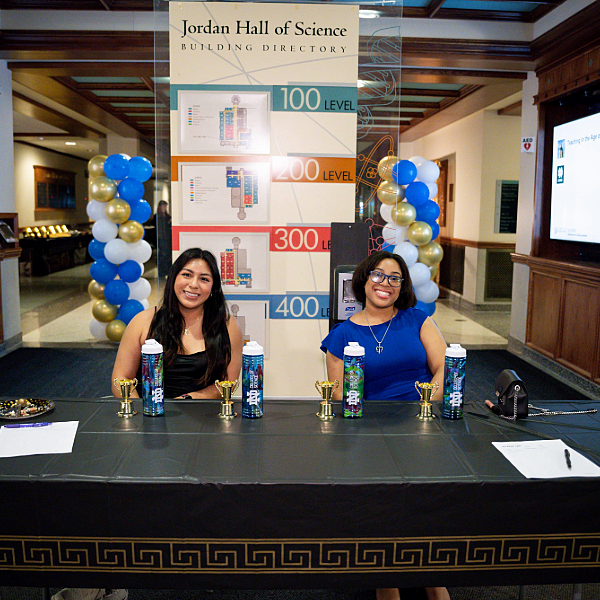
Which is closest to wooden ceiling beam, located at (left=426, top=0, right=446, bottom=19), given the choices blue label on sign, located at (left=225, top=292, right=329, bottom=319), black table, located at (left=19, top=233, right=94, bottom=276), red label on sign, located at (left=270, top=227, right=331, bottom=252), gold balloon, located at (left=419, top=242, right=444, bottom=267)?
gold balloon, located at (left=419, top=242, right=444, bottom=267)

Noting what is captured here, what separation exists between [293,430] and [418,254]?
4.31 metres

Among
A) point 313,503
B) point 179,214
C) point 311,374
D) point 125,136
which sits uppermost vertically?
point 125,136

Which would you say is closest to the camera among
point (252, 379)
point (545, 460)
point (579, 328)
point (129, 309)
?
point (545, 460)

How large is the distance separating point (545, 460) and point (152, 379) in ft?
3.66

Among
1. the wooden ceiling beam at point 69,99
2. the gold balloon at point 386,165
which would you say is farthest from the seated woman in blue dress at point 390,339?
the wooden ceiling beam at point 69,99

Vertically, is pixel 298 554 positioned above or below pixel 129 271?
below

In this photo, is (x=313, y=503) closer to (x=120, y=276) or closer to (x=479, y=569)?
(x=479, y=569)

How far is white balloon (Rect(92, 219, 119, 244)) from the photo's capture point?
534 centimetres

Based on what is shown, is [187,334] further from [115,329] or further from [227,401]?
[115,329]

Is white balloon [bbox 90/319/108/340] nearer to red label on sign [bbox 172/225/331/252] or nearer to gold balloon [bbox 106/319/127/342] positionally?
gold balloon [bbox 106/319/127/342]

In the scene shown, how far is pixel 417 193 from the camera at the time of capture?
17.8ft

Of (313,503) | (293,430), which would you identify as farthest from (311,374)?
(313,503)

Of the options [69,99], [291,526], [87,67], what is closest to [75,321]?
[69,99]

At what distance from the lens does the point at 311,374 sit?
3.40m
